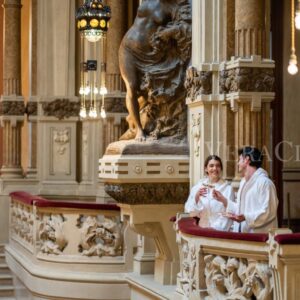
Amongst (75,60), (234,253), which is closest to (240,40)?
(234,253)

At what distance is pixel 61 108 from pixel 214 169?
968 cm

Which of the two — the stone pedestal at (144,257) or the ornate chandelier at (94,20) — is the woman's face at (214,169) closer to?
the stone pedestal at (144,257)

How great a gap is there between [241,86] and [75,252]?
15.6ft

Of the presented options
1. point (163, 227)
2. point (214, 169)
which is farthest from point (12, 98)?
point (214, 169)

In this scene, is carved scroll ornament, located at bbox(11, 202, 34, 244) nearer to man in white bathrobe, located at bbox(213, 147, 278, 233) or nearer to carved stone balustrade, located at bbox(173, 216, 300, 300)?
carved stone balustrade, located at bbox(173, 216, 300, 300)

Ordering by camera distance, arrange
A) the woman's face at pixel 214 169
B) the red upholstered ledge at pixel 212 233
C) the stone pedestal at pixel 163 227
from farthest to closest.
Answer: the stone pedestal at pixel 163 227
the woman's face at pixel 214 169
the red upholstered ledge at pixel 212 233

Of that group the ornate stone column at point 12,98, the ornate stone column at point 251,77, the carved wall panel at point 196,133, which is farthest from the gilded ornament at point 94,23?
the ornate stone column at point 12,98

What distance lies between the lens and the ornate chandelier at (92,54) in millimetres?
14703

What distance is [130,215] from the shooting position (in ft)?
41.4

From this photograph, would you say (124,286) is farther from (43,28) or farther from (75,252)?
(43,28)

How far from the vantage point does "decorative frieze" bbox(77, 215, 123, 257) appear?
1420cm

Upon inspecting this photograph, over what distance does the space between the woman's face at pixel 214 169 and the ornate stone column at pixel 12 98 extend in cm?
997

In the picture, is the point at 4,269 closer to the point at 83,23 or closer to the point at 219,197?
the point at 83,23

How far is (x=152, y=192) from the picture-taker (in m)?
12.4
